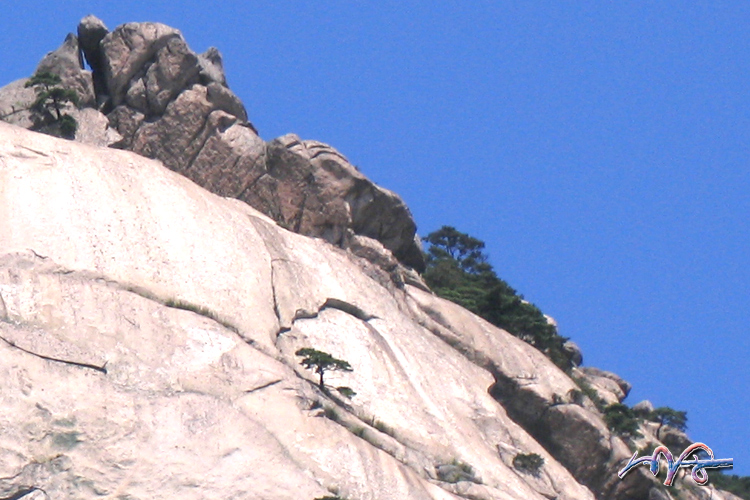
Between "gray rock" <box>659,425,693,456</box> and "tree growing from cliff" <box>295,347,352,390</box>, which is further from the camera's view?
"gray rock" <box>659,425,693,456</box>

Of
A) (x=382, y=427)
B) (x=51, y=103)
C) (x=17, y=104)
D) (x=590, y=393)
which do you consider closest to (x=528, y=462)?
(x=382, y=427)

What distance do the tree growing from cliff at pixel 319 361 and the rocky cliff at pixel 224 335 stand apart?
355mm

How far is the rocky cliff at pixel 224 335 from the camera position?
36469 mm

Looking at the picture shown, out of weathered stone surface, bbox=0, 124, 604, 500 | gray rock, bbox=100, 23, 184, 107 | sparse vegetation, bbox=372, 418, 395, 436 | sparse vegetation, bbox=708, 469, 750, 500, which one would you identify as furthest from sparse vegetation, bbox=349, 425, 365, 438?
sparse vegetation, bbox=708, 469, 750, 500

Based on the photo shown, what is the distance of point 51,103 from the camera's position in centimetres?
5594

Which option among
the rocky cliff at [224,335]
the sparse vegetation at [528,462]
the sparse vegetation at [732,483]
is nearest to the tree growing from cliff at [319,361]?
the rocky cliff at [224,335]

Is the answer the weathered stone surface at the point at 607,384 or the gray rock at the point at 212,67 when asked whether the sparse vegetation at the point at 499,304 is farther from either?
the gray rock at the point at 212,67

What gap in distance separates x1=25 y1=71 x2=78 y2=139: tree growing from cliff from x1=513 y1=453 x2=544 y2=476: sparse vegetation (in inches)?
813

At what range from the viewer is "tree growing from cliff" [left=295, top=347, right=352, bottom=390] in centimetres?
4275

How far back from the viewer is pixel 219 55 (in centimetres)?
6316

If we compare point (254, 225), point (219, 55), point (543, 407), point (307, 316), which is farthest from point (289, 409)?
point (219, 55)

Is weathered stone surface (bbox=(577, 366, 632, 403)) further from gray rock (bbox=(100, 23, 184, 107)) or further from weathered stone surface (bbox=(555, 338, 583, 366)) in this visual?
gray rock (bbox=(100, 23, 184, 107))

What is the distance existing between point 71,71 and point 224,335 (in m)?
21.5

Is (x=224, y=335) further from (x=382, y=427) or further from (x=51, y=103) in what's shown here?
(x=51, y=103)
